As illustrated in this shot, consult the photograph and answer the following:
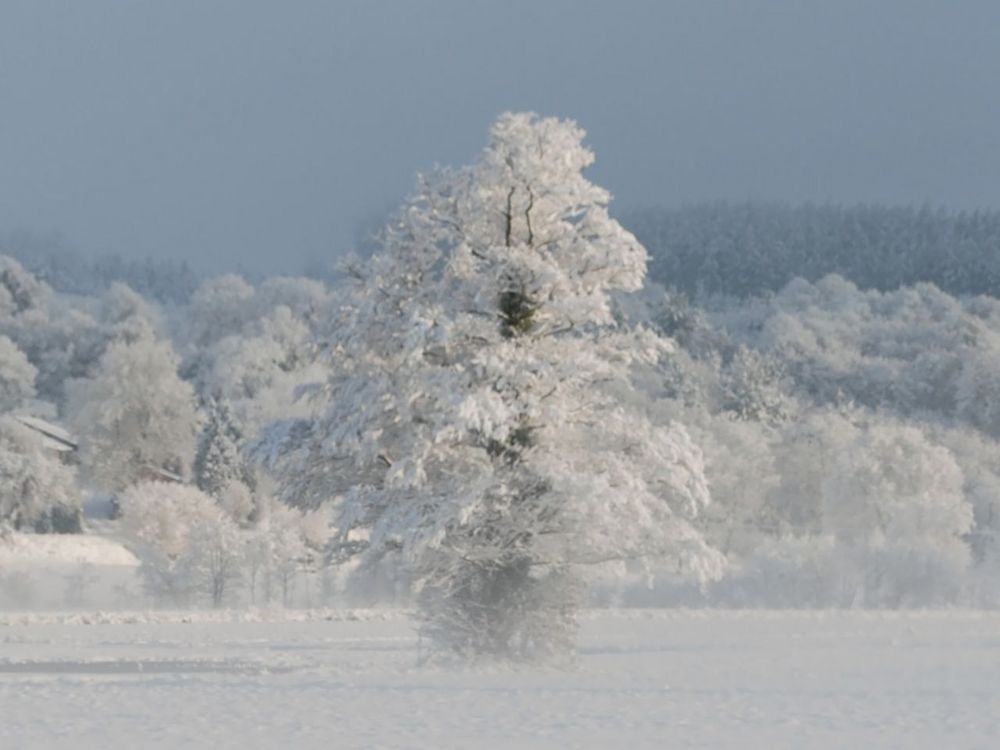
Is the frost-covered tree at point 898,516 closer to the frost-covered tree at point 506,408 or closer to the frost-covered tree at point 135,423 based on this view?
the frost-covered tree at point 506,408

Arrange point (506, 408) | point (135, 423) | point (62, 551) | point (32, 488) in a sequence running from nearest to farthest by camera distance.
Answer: point (506, 408) → point (32, 488) → point (62, 551) → point (135, 423)

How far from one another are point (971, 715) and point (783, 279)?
16134 centimetres

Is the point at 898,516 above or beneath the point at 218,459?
beneath

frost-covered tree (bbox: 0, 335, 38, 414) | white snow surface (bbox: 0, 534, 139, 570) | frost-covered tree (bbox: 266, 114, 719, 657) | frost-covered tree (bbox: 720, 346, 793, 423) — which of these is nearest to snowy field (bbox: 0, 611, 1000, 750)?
frost-covered tree (bbox: 266, 114, 719, 657)

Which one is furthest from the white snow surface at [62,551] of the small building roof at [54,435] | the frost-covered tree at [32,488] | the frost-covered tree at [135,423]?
the small building roof at [54,435]

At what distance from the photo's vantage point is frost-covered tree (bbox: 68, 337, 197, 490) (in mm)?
85250

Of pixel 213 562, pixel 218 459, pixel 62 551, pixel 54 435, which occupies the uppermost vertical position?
pixel 54 435

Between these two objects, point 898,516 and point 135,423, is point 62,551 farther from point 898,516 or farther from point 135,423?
point 898,516

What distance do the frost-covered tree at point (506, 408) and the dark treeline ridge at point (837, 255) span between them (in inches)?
5699

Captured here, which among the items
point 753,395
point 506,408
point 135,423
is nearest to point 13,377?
point 135,423

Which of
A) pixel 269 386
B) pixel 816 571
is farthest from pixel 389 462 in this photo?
pixel 269 386

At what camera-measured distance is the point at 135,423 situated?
Result: 86.9 m

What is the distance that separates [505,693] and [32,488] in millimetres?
43499

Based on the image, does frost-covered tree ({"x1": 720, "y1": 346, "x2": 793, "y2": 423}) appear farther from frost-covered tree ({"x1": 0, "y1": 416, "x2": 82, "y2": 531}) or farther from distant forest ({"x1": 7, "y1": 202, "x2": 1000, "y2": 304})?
distant forest ({"x1": 7, "y1": 202, "x2": 1000, "y2": 304})
